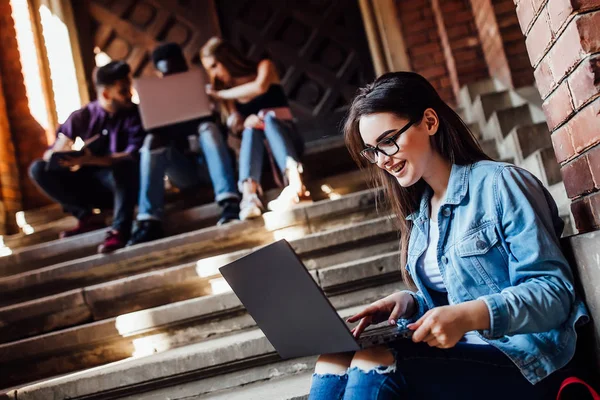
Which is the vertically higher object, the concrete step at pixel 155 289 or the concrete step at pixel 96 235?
the concrete step at pixel 96 235

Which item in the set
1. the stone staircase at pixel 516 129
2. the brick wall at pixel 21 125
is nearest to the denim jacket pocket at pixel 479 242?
the stone staircase at pixel 516 129

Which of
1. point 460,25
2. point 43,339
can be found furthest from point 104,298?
point 460,25

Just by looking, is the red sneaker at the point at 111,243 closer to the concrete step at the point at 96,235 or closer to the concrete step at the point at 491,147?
the concrete step at the point at 96,235

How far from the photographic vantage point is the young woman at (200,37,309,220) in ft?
8.98

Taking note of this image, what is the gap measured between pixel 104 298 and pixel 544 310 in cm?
191

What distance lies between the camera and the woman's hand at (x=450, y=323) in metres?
0.92

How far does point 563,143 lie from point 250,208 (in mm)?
1624

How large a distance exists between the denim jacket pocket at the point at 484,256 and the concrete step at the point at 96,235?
1669 millimetres

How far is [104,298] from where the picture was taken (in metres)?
A: 2.32

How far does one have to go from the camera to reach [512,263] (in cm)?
103

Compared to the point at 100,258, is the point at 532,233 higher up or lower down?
lower down

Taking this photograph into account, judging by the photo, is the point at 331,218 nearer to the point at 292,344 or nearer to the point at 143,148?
the point at 143,148

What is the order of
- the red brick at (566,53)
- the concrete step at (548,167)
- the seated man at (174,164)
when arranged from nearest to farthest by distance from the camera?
the red brick at (566,53) → the concrete step at (548,167) → the seated man at (174,164)

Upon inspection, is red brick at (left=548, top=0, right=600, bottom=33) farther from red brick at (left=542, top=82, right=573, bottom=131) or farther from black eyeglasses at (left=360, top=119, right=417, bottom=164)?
black eyeglasses at (left=360, top=119, right=417, bottom=164)
